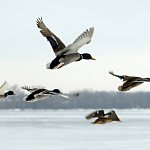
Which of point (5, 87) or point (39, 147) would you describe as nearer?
point (5, 87)

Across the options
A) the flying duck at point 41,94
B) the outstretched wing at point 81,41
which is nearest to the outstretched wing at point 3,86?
the flying duck at point 41,94

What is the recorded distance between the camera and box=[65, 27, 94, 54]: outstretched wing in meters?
3.35

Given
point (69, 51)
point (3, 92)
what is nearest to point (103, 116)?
point (69, 51)

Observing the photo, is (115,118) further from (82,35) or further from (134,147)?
(134,147)

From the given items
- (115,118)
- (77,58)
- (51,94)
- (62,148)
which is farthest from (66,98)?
(62,148)

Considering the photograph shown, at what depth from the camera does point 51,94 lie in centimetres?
329

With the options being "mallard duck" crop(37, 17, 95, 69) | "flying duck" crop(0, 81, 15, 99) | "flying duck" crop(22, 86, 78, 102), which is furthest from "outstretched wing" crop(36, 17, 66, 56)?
"flying duck" crop(0, 81, 15, 99)

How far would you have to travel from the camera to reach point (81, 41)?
3.35 meters

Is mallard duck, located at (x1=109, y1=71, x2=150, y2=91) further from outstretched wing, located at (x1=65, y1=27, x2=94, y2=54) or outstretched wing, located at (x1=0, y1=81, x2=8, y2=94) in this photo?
outstretched wing, located at (x1=0, y1=81, x2=8, y2=94)

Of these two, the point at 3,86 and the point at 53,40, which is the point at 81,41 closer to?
the point at 53,40

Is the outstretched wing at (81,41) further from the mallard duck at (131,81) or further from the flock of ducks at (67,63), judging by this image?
the mallard duck at (131,81)

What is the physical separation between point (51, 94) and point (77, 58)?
12.4 inches

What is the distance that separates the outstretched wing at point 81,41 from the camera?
11.0 feet

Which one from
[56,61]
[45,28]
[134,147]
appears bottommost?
[134,147]
